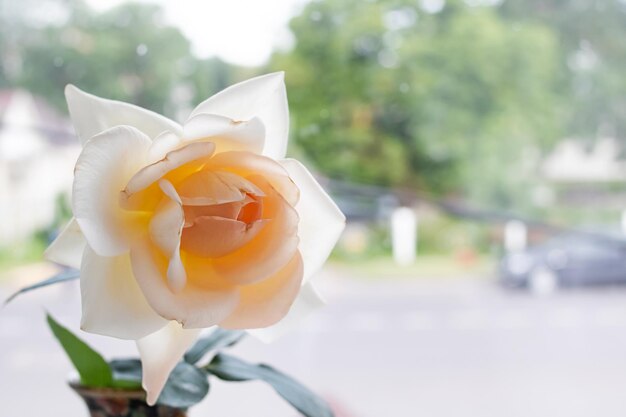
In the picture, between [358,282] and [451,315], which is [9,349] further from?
[451,315]

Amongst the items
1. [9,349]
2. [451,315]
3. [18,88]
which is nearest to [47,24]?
[18,88]

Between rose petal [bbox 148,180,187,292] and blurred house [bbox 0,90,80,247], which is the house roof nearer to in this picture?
blurred house [bbox 0,90,80,247]

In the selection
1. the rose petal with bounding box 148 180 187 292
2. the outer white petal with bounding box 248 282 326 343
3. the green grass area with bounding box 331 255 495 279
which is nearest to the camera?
the rose petal with bounding box 148 180 187 292

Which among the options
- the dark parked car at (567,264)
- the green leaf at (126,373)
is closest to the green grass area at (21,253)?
the green leaf at (126,373)

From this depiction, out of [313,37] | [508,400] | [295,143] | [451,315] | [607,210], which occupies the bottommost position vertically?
[508,400]

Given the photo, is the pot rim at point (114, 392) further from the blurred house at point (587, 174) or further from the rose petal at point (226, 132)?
the blurred house at point (587, 174)

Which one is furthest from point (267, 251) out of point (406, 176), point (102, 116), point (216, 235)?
point (406, 176)

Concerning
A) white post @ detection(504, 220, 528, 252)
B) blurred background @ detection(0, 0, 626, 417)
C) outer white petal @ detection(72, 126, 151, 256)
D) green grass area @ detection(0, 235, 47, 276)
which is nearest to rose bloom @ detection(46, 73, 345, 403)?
outer white petal @ detection(72, 126, 151, 256)
